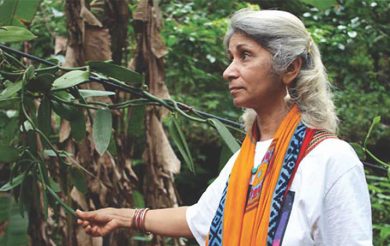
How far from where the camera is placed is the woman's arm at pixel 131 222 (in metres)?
1.30

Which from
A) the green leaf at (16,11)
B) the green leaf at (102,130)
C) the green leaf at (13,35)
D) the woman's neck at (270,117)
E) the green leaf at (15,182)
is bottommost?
the green leaf at (15,182)

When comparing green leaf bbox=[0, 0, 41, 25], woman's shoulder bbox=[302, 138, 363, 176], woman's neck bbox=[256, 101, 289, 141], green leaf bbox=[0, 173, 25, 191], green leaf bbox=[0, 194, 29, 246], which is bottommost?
green leaf bbox=[0, 194, 29, 246]

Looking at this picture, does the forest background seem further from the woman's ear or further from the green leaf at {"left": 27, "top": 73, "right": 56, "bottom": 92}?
the woman's ear

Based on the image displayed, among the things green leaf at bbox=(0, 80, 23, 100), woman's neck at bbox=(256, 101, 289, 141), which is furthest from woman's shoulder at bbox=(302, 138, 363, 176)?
green leaf at bbox=(0, 80, 23, 100)

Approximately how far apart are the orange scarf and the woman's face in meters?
0.05

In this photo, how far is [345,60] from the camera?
3.51m

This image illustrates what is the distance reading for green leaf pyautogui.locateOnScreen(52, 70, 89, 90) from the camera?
1.31 metres

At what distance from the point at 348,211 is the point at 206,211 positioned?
0.35 metres

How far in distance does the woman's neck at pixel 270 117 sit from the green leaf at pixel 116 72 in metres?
0.33

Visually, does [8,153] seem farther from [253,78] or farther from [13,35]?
[253,78]

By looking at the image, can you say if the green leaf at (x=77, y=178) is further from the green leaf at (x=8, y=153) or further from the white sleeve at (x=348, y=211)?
the white sleeve at (x=348, y=211)

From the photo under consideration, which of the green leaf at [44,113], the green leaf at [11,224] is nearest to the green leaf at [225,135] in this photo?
the green leaf at [44,113]

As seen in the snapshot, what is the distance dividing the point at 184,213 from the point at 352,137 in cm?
225

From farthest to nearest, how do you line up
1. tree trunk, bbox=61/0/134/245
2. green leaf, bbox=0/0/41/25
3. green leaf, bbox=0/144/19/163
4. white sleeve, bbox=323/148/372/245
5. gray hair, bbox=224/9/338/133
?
tree trunk, bbox=61/0/134/245, green leaf, bbox=0/0/41/25, green leaf, bbox=0/144/19/163, gray hair, bbox=224/9/338/133, white sleeve, bbox=323/148/372/245
